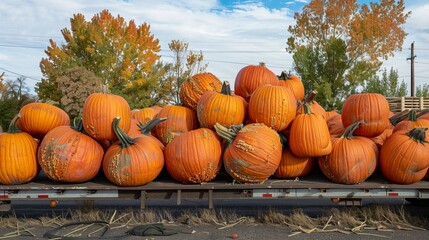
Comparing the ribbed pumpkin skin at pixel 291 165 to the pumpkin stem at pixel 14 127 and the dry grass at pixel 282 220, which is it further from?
the pumpkin stem at pixel 14 127

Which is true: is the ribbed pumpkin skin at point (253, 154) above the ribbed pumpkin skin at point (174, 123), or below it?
below

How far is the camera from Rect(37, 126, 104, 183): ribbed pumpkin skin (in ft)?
16.6

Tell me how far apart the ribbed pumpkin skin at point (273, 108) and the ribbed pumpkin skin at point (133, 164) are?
4.53 ft

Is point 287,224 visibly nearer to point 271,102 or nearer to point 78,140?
point 271,102

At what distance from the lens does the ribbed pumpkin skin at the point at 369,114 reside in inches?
217

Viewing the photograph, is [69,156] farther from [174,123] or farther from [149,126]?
[174,123]

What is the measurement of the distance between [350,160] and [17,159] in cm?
413

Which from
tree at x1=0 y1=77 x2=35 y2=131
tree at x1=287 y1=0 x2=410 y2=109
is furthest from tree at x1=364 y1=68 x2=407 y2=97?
tree at x1=0 y1=77 x2=35 y2=131

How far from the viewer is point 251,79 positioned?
6.11 m

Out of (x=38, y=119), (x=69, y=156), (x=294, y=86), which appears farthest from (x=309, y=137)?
(x=38, y=119)

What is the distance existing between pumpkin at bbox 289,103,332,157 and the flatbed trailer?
0.40 metres

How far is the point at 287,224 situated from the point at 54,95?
2419cm

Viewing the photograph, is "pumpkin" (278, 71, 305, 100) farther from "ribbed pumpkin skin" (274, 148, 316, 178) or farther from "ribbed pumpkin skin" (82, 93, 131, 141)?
"ribbed pumpkin skin" (82, 93, 131, 141)

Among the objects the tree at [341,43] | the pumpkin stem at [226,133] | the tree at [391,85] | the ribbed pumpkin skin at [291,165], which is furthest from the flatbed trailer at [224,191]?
the tree at [391,85]
